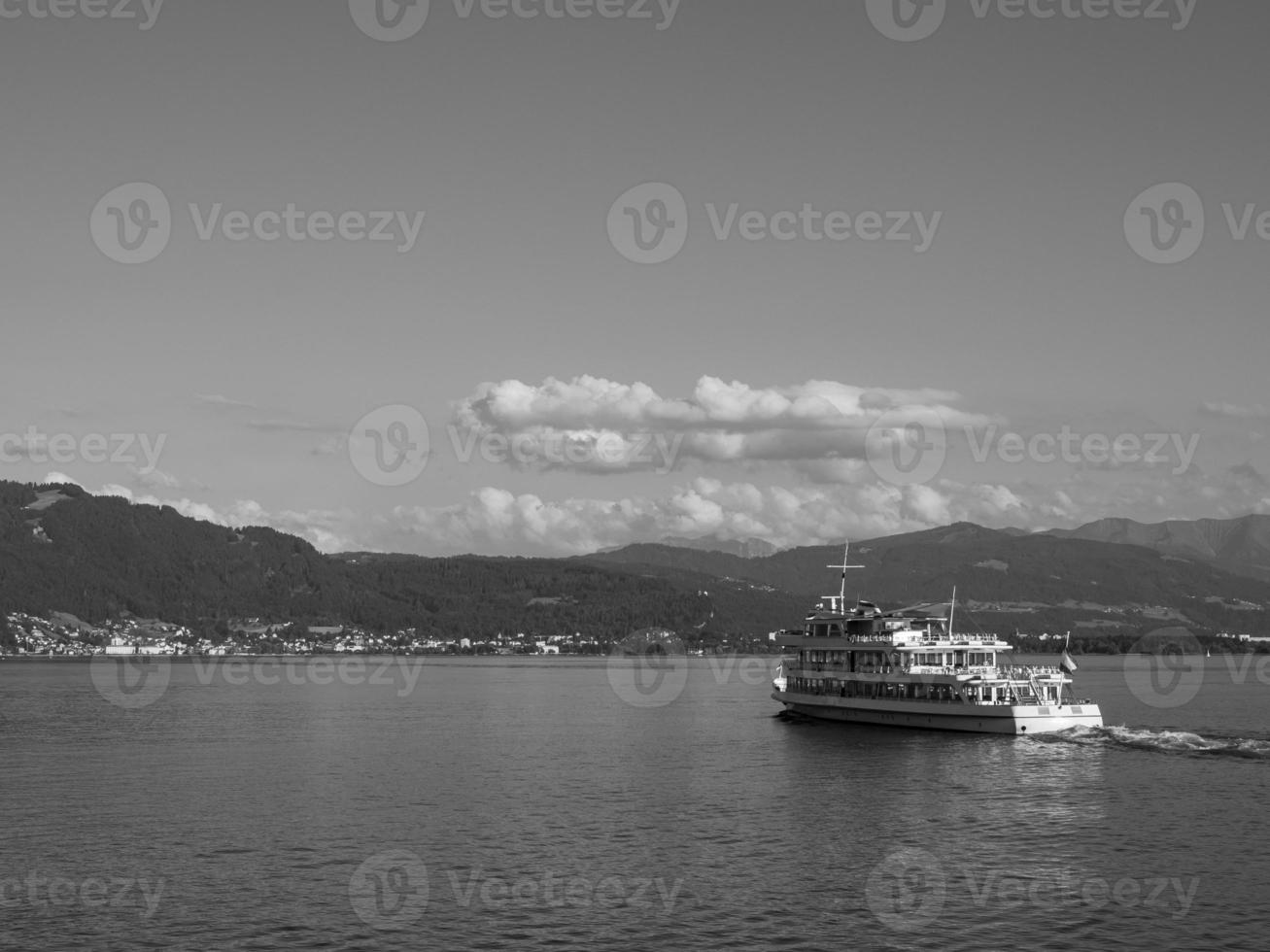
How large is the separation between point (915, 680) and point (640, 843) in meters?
59.4

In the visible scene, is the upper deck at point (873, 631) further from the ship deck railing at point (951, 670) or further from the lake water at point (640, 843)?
the lake water at point (640, 843)

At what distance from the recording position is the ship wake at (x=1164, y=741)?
309ft

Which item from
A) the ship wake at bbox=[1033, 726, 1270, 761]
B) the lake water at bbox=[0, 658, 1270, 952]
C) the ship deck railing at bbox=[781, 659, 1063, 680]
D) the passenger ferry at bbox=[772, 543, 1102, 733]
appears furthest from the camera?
the ship deck railing at bbox=[781, 659, 1063, 680]

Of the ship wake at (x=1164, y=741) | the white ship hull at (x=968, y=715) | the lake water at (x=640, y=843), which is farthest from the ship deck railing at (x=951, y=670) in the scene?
the lake water at (x=640, y=843)

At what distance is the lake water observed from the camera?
48.2 m

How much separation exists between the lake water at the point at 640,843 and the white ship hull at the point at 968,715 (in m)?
2.08

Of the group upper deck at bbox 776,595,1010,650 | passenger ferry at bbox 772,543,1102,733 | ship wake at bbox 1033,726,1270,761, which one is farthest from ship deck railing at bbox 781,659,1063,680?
ship wake at bbox 1033,726,1270,761

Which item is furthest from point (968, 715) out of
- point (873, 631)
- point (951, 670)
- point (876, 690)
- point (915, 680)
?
point (873, 631)

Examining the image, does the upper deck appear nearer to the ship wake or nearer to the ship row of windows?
the ship row of windows

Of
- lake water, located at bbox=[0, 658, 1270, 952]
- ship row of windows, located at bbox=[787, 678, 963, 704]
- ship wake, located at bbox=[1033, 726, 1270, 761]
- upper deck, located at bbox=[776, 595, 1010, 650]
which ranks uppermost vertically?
upper deck, located at bbox=[776, 595, 1010, 650]

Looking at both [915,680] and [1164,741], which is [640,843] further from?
[915,680]

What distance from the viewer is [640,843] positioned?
6341cm

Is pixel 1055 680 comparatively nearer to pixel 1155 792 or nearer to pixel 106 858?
pixel 1155 792

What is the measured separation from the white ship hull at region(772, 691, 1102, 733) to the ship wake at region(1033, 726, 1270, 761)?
3.61 feet
